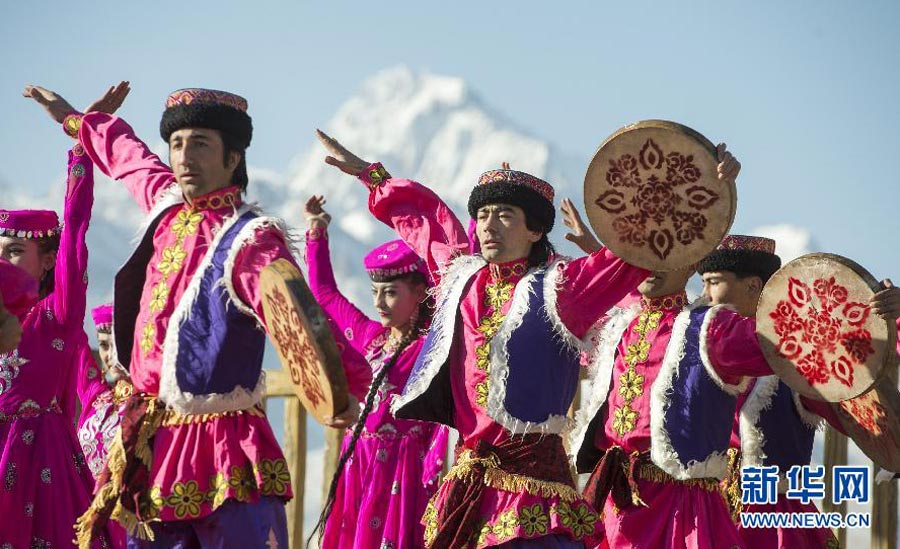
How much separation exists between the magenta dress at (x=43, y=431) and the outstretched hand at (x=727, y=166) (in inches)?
103

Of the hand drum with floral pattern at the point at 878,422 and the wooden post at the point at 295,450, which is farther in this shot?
the wooden post at the point at 295,450

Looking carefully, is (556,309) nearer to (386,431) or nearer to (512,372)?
(512,372)

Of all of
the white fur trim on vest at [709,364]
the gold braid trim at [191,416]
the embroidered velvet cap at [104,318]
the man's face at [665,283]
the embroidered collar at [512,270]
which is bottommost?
the gold braid trim at [191,416]

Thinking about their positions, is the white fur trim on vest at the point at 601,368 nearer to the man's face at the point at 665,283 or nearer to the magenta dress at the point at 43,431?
the man's face at the point at 665,283

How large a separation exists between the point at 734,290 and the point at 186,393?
3.08 metres

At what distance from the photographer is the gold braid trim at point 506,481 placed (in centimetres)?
541

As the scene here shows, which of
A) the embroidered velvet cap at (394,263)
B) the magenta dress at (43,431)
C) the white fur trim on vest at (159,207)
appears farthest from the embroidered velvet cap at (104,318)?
the white fur trim on vest at (159,207)

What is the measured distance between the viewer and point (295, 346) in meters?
4.42

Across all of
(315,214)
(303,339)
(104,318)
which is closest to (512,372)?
(303,339)

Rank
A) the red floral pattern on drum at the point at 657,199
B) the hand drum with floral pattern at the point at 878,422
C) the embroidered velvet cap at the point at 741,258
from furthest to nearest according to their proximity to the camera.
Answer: the embroidered velvet cap at the point at 741,258
the hand drum with floral pattern at the point at 878,422
the red floral pattern on drum at the point at 657,199

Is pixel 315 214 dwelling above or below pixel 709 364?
above

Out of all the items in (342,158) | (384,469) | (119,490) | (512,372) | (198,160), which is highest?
(342,158)

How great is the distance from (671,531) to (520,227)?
136cm

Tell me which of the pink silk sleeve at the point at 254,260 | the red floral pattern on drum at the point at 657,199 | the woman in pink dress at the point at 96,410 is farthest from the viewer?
the woman in pink dress at the point at 96,410
